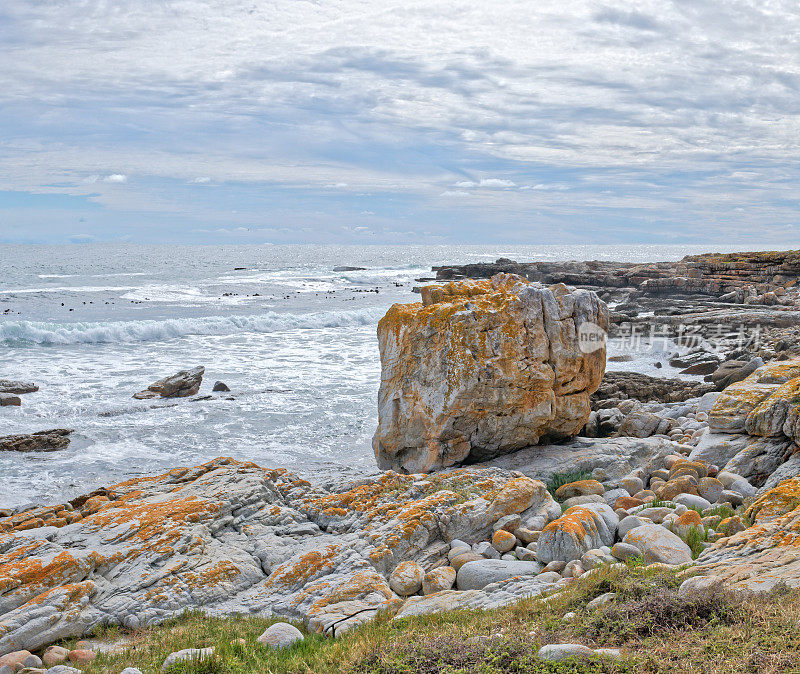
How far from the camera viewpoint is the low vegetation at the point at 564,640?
4.09 meters

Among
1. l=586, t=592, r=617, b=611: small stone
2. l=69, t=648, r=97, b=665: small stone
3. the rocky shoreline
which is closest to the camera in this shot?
l=586, t=592, r=617, b=611: small stone

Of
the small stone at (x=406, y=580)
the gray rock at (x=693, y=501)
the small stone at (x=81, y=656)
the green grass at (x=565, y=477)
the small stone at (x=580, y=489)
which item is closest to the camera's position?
the small stone at (x=81, y=656)

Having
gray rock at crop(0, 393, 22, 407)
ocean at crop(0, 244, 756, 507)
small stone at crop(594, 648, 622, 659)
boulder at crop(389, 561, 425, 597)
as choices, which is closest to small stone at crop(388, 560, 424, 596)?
boulder at crop(389, 561, 425, 597)

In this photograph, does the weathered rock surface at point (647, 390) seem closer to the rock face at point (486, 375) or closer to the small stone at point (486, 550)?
the rock face at point (486, 375)

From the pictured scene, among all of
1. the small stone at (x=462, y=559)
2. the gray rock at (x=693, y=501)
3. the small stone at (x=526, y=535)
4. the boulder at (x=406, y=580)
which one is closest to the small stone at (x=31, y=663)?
the boulder at (x=406, y=580)

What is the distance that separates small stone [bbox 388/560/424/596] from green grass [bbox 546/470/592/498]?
417 cm

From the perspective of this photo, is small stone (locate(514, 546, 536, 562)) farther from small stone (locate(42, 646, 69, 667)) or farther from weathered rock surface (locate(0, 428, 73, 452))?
weathered rock surface (locate(0, 428, 73, 452))

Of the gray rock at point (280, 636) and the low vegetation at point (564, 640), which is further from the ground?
the low vegetation at point (564, 640)

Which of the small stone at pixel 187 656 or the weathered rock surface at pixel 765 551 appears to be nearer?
the weathered rock surface at pixel 765 551

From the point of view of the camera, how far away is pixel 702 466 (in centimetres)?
963

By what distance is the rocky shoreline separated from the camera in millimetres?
6668

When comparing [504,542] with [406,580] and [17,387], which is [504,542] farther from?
[17,387]

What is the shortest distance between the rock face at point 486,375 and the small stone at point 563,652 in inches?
293

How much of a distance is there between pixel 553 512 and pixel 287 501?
4.06 metres
